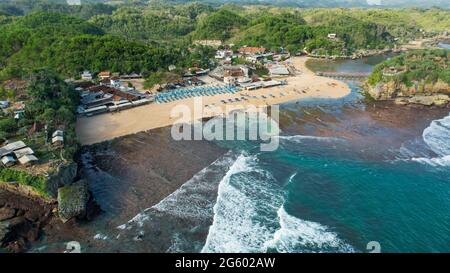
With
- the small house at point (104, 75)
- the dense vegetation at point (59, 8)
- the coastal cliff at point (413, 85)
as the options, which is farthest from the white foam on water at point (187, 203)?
the dense vegetation at point (59, 8)

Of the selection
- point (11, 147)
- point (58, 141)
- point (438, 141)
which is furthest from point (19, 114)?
point (438, 141)

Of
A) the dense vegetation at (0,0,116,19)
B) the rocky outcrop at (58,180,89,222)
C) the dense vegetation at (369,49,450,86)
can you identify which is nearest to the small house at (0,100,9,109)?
the rocky outcrop at (58,180,89,222)

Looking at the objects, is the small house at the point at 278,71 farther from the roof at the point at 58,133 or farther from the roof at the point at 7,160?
the roof at the point at 7,160

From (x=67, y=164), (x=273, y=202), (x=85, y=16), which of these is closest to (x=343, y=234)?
(x=273, y=202)

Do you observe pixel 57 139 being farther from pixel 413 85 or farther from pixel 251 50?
pixel 251 50

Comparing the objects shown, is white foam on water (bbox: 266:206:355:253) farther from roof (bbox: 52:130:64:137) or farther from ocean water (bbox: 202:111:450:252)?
roof (bbox: 52:130:64:137)

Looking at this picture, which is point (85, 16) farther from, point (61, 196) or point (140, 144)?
point (61, 196)
